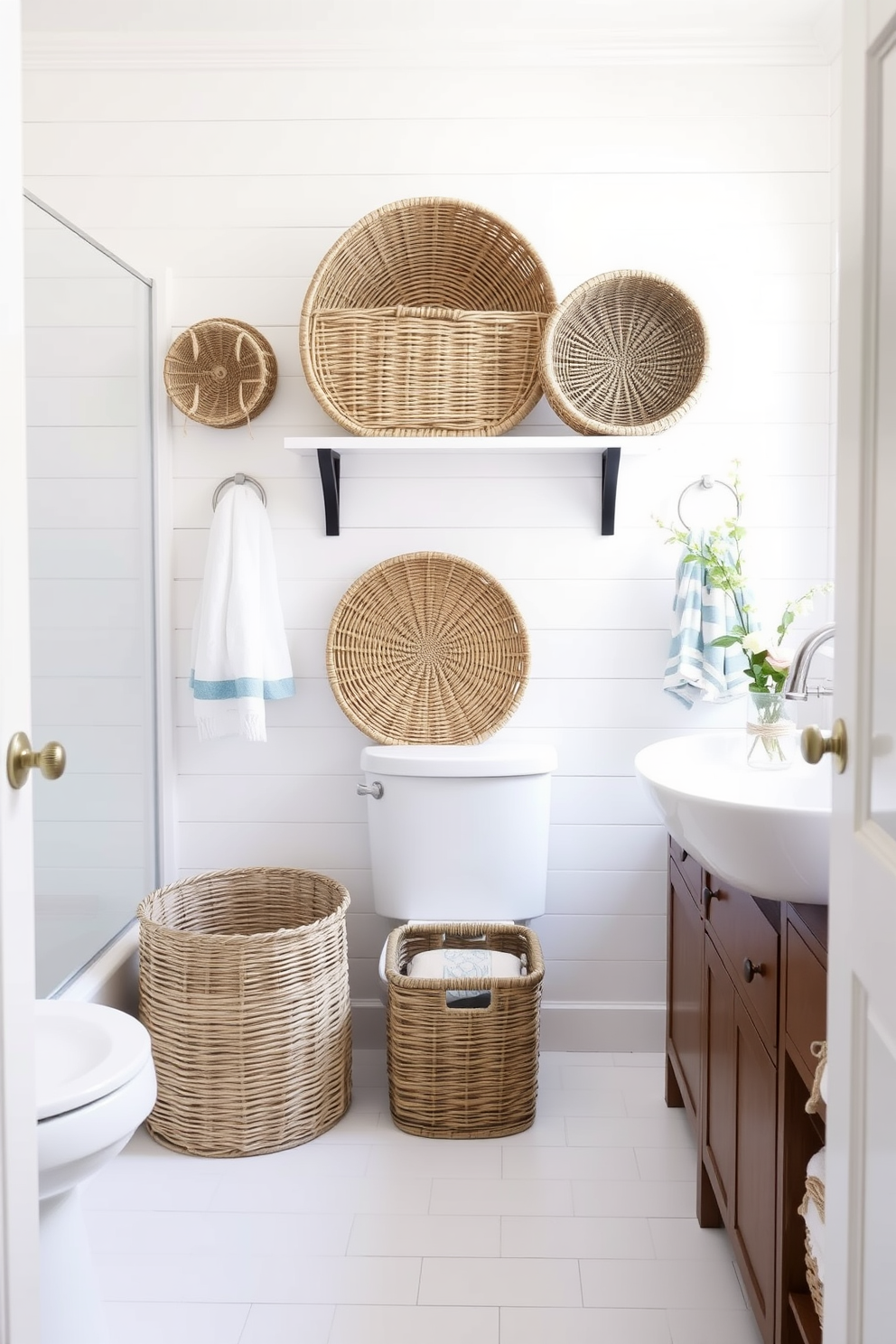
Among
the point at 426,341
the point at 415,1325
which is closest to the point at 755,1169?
the point at 415,1325

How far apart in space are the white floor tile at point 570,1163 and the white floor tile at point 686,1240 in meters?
0.17

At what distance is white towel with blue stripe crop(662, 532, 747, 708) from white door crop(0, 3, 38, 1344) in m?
1.77

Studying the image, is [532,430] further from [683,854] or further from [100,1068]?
[100,1068]

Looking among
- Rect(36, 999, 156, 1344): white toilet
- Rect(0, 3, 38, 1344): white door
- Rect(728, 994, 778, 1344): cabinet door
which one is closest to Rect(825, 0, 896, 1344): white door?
Rect(728, 994, 778, 1344): cabinet door

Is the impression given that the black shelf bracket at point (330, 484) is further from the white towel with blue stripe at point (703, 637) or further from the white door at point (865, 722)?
the white door at point (865, 722)

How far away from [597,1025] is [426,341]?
173cm

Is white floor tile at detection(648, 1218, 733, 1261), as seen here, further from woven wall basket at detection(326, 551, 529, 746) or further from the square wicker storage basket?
woven wall basket at detection(326, 551, 529, 746)

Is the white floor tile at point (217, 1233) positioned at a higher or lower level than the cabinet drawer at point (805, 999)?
lower

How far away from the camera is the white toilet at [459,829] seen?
2.53 meters

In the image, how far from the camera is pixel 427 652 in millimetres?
2742

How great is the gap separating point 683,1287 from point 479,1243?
37 centimetres

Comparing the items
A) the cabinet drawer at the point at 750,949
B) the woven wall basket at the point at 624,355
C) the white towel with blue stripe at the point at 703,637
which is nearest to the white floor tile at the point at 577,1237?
the cabinet drawer at the point at 750,949

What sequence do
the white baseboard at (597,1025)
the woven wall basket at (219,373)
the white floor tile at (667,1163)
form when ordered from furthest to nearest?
the white baseboard at (597,1025) → the woven wall basket at (219,373) → the white floor tile at (667,1163)

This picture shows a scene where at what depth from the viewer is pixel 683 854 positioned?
223 cm
